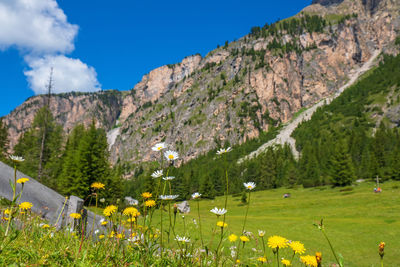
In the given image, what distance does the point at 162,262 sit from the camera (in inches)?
104

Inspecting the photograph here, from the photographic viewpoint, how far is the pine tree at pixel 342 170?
6856 cm

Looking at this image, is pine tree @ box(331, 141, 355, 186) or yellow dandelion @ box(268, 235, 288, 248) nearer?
yellow dandelion @ box(268, 235, 288, 248)

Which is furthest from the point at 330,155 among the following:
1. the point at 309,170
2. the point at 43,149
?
the point at 43,149

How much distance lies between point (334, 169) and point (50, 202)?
78.2m

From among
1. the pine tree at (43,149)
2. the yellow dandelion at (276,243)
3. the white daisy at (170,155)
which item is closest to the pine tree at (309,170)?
the pine tree at (43,149)

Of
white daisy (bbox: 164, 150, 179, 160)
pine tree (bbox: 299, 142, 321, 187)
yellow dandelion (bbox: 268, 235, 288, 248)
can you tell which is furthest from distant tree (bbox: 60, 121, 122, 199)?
pine tree (bbox: 299, 142, 321, 187)

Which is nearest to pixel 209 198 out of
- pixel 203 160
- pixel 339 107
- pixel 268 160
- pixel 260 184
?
pixel 260 184

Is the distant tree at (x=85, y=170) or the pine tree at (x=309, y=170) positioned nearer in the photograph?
the distant tree at (x=85, y=170)

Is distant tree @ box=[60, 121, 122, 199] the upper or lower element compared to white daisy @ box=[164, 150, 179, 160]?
upper

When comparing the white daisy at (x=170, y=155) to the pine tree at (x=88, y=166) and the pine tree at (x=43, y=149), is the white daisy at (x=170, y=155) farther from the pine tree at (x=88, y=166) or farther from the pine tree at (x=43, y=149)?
the pine tree at (x=43, y=149)

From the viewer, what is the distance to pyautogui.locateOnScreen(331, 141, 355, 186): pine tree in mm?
68562

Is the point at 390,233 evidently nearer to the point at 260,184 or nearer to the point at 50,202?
the point at 50,202

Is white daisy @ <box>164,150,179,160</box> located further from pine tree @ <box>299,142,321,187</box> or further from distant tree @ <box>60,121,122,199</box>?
pine tree @ <box>299,142,321,187</box>

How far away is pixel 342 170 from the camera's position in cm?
6919
